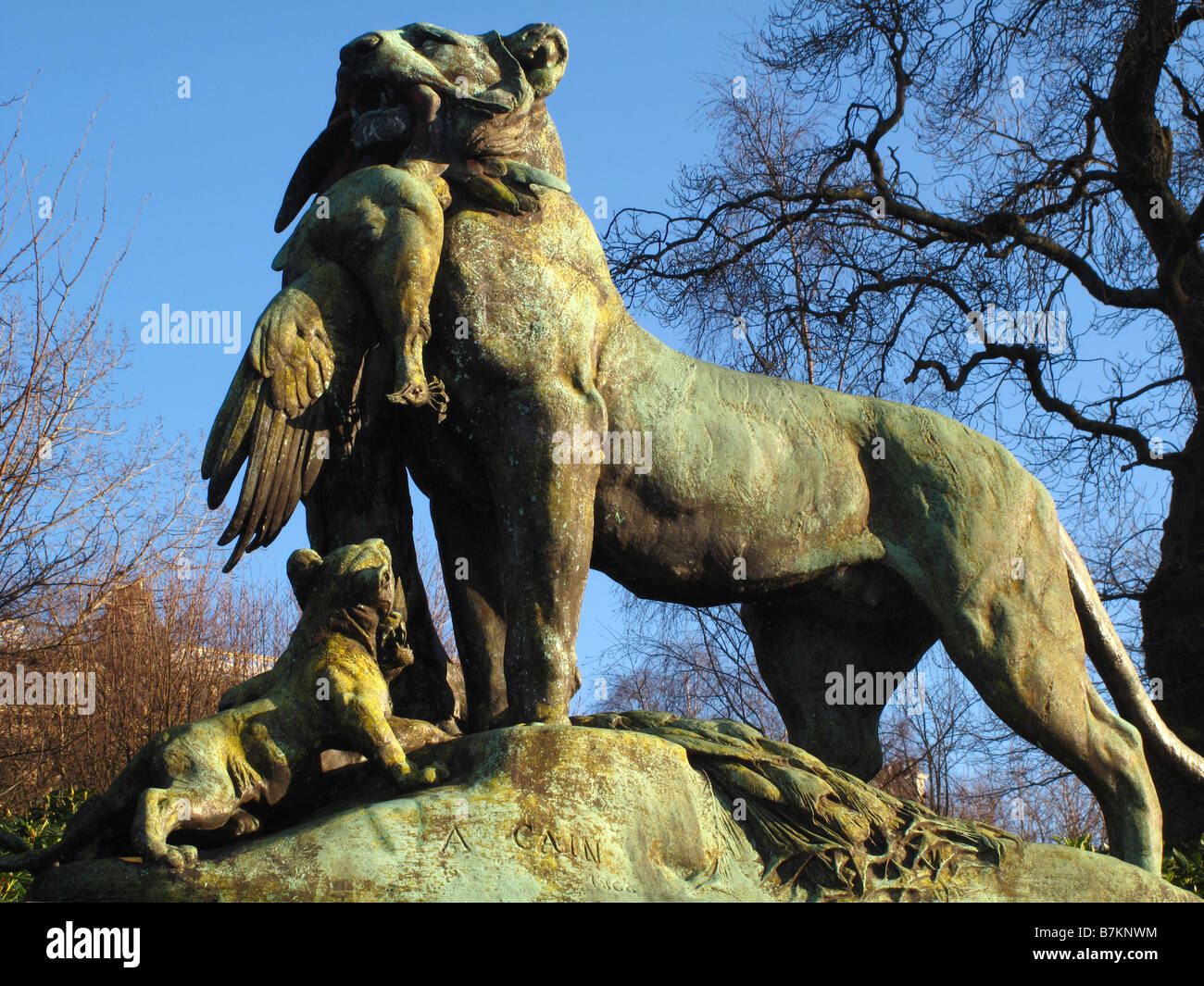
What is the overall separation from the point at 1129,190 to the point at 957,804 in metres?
7.98

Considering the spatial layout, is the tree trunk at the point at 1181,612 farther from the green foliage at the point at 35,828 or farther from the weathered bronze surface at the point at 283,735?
the weathered bronze surface at the point at 283,735

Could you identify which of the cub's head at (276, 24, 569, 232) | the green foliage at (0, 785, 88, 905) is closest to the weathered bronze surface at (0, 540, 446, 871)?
the cub's head at (276, 24, 569, 232)

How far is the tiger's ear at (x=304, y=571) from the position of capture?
14.1ft

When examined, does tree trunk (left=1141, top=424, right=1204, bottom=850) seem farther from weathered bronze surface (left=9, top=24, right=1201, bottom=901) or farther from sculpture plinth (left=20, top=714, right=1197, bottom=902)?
sculpture plinth (left=20, top=714, right=1197, bottom=902)

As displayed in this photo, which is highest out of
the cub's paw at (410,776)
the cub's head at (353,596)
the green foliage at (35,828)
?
the cub's head at (353,596)

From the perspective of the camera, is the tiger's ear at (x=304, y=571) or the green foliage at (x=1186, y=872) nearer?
the tiger's ear at (x=304, y=571)

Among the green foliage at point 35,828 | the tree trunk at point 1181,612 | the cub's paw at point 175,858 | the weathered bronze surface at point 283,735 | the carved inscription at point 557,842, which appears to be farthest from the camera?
the tree trunk at point 1181,612

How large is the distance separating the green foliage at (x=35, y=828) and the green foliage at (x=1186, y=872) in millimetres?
4765

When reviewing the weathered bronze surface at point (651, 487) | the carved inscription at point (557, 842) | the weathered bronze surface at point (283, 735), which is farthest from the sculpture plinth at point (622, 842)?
the weathered bronze surface at point (651, 487)

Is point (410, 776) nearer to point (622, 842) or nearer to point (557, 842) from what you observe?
point (557, 842)

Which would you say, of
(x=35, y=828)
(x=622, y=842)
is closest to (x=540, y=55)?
(x=622, y=842)

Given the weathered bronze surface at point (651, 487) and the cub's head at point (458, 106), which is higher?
the cub's head at point (458, 106)

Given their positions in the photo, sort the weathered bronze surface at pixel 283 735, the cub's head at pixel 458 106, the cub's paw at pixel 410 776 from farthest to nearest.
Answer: the cub's head at pixel 458 106, the cub's paw at pixel 410 776, the weathered bronze surface at pixel 283 735
